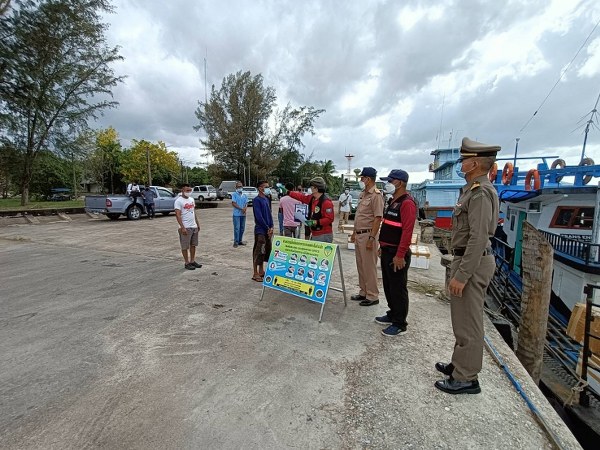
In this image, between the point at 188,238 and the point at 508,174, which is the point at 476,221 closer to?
the point at 188,238

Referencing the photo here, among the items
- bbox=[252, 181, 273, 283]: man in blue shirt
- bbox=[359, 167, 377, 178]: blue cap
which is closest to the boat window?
bbox=[359, 167, 377, 178]: blue cap

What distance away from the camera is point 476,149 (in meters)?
2.50

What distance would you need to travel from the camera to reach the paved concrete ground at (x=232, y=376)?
6.95ft

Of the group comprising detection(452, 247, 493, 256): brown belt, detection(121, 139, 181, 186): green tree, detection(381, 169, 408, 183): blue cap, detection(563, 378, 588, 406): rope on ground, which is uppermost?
detection(121, 139, 181, 186): green tree

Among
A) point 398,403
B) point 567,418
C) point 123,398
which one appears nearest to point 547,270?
point 567,418

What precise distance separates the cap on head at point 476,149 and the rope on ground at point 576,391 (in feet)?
10.5

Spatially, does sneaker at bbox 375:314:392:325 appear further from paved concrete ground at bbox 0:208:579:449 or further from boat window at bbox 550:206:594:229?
boat window at bbox 550:206:594:229

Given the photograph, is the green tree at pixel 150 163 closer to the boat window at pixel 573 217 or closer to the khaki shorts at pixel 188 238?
the khaki shorts at pixel 188 238

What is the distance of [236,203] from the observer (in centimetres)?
830

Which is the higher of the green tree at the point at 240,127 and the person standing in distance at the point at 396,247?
the green tree at the point at 240,127

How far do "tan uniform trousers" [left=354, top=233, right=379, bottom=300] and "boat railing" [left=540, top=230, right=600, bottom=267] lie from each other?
387 centimetres

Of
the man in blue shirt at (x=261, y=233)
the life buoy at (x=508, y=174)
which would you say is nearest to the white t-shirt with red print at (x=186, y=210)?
the man in blue shirt at (x=261, y=233)

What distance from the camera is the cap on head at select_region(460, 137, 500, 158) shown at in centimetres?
247

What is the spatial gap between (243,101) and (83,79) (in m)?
19.8
